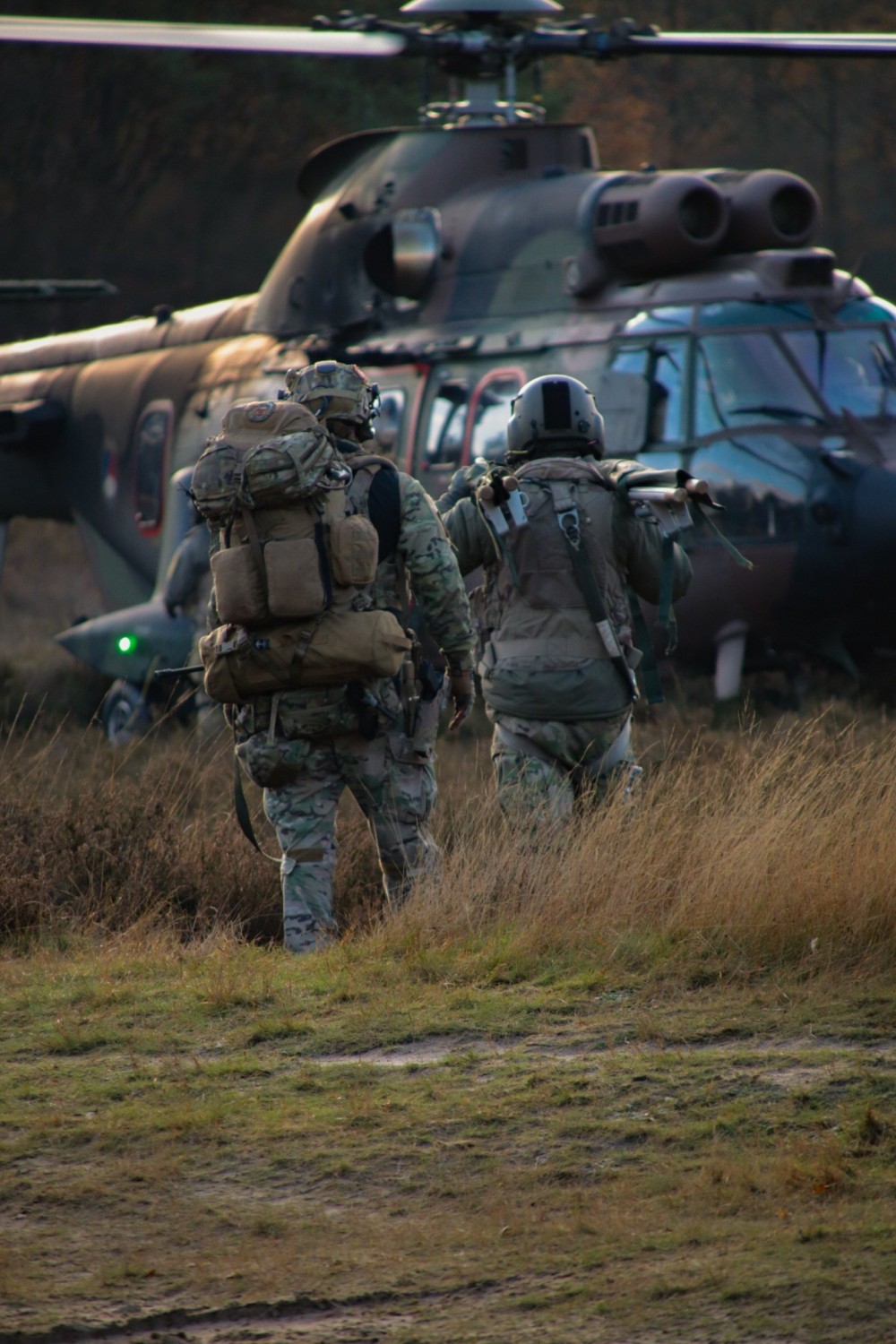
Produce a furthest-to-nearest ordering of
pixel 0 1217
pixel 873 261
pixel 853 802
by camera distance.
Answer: pixel 873 261
pixel 853 802
pixel 0 1217

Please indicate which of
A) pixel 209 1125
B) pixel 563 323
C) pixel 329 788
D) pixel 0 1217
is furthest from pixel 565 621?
pixel 563 323

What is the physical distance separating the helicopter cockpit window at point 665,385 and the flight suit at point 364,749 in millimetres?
3694

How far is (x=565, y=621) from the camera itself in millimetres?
5820

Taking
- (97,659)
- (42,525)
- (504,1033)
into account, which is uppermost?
(504,1033)

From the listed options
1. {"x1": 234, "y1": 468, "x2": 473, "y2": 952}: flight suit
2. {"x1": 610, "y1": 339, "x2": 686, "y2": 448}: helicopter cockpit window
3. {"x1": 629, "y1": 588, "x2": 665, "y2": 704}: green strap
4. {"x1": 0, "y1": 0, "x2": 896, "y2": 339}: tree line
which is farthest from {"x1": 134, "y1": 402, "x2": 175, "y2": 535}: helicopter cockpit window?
{"x1": 0, "y1": 0, "x2": 896, "y2": 339}: tree line

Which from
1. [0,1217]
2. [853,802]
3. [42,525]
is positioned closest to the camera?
[0,1217]

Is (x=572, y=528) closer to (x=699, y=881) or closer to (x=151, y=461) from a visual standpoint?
(x=699, y=881)

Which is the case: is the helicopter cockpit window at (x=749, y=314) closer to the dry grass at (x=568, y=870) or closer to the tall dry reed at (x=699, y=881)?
the dry grass at (x=568, y=870)

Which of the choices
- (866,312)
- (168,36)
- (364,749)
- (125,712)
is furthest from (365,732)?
(125,712)

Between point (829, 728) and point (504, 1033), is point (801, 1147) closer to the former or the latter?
point (504, 1033)

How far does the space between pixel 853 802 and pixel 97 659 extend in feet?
22.3

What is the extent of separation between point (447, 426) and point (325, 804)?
480cm

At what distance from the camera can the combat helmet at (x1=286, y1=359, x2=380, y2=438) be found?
18.1 feet

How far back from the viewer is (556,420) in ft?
19.5
